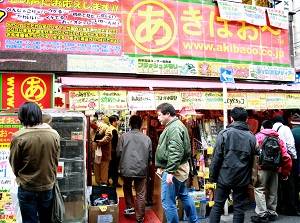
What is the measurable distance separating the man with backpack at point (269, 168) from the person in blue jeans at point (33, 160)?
4018 mm

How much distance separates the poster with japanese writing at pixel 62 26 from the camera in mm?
5867

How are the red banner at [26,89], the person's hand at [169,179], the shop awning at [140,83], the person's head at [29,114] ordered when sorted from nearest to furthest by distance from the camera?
the person's head at [29,114]
the person's hand at [169,179]
the shop awning at [140,83]
the red banner at [26,89]

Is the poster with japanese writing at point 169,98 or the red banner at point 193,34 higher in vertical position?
the red banner at point 193,34

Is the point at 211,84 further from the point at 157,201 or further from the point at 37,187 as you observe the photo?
the point at 37,187

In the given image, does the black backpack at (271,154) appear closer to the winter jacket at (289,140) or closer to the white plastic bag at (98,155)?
the winter jacket at (289,140)

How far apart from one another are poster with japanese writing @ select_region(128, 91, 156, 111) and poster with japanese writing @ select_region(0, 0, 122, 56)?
4.55 ft

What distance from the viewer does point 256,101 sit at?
6707 millimetres

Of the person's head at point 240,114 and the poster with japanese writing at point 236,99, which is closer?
the person's head at point 240,114

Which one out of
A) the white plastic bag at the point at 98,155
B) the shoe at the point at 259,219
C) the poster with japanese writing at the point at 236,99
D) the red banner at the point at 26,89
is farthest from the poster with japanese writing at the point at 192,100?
the red banner at the point at 26,89

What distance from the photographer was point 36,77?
19.5 feet

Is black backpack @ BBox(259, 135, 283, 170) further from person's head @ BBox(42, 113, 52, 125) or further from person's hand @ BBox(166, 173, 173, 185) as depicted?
person's head @ BBox(42, 113, 52, 125)

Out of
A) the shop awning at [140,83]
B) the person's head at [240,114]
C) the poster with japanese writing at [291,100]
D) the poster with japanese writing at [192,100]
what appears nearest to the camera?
the person's head at [240,114]

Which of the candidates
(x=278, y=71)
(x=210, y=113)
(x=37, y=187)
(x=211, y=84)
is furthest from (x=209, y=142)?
(x=37, y=187)

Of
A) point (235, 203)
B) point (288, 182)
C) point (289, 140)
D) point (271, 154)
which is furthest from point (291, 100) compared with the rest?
point (235, 203)
